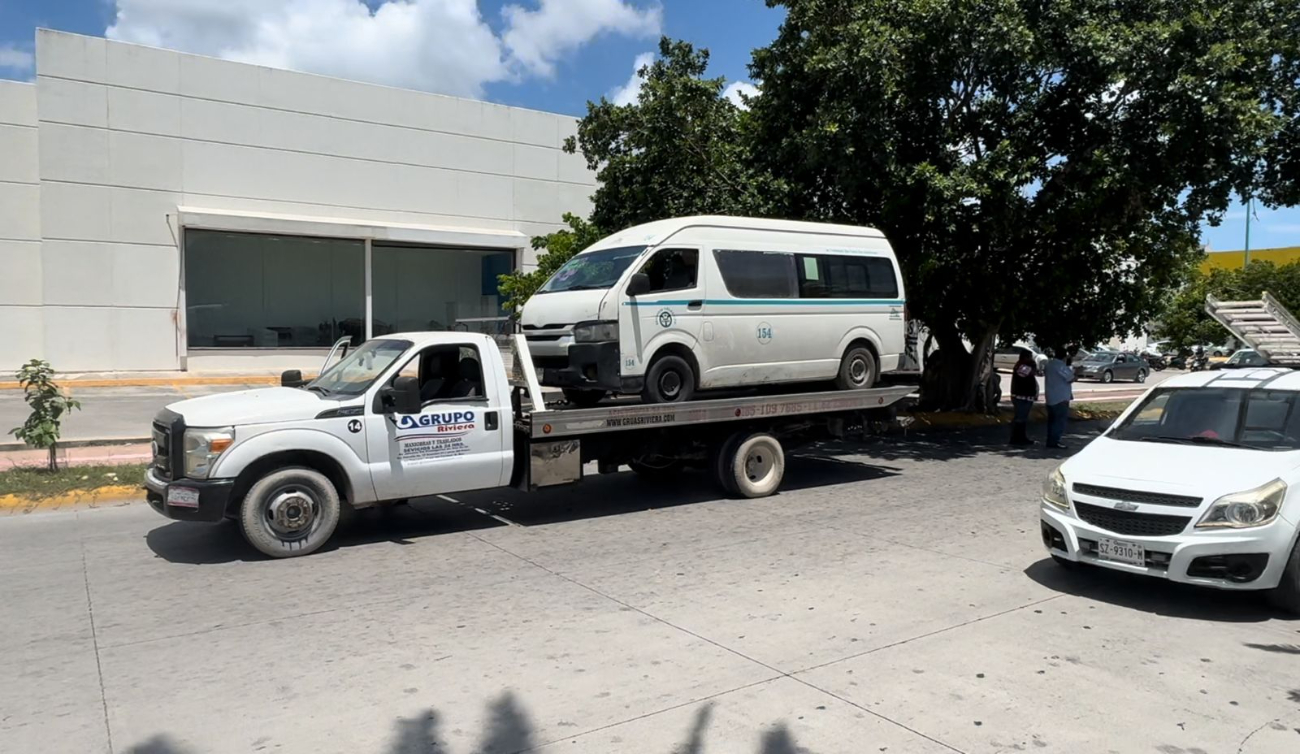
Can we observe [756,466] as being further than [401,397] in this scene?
Yes

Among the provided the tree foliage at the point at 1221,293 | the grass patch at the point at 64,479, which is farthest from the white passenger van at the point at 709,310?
the tree foliage at the point at 1221,293

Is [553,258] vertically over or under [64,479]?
over

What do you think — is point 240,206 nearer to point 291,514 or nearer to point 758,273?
point 758,273

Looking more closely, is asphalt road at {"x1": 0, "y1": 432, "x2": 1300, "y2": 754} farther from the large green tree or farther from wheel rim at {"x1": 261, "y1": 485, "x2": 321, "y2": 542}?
the large green tree

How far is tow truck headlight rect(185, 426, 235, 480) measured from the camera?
7324 mm

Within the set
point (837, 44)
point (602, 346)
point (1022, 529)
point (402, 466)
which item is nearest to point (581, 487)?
point (602, 346)

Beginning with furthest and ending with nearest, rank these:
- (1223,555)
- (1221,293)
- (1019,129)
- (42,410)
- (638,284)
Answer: (1221,293) < (1019,129) < (42,410) < (638,284) < (1223,555)

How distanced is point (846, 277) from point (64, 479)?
965cm

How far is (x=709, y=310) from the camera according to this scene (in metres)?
10.0

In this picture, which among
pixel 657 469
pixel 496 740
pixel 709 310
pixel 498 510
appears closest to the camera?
pixel 496 740

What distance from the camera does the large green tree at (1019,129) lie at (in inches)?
509

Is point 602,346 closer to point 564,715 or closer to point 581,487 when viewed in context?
point 581,487

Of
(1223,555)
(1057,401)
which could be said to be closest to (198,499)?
(1223,555)

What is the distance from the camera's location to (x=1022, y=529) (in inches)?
346
